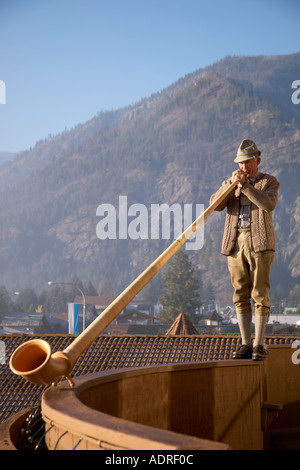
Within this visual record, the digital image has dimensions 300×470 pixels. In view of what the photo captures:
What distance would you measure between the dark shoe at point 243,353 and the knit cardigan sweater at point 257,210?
937 mm

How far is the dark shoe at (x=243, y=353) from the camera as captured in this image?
6277 mm

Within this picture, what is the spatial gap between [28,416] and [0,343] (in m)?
31.1

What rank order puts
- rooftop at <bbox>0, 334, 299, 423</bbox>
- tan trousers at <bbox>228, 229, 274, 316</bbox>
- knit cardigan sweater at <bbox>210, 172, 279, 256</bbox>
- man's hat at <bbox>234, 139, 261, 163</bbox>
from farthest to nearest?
rooftop at <bbox>0, 334, 299, 423</bbox>
man's hat at <bbox>234, 139, 261, 163</bbox>
tan trousers at <bbox>228, 229, 274, 316</bbox>
knit cardigan sweater at <bbox>210, 172, 279, 256</bbox>

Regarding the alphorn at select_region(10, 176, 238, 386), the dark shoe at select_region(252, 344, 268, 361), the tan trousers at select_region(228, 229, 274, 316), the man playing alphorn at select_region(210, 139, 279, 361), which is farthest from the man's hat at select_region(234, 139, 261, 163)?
the alphorn at select_region(10, 176, 238, 386)

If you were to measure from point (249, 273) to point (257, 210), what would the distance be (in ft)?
2.09

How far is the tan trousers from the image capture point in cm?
614

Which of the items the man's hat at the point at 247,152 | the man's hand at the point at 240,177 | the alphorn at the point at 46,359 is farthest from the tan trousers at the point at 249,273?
the alphorn at the point at 46,359

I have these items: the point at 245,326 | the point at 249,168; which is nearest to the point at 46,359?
the point at 245,326

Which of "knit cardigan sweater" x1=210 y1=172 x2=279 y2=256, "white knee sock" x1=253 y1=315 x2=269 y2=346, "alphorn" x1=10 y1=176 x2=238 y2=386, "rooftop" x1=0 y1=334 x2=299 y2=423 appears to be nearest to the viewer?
"alphorn" x1=10 y1=176 x2=238 y2=386

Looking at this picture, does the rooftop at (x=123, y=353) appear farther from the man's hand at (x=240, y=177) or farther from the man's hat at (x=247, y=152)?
the man's hand at (x=240, y=177)

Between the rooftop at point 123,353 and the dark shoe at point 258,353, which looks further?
the rooftop at point 123,353

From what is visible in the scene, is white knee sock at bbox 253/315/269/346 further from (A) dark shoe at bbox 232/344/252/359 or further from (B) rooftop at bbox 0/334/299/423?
(B) rooftop at bbox 0/334/299/423

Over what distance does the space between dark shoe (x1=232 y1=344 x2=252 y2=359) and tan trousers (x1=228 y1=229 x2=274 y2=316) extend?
0.37 metres
